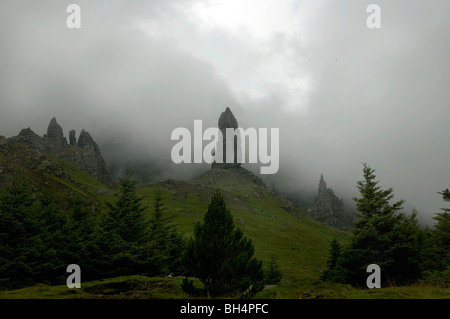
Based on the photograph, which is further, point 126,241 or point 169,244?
point 169,244

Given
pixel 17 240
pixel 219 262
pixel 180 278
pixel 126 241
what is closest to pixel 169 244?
pixel 126 241

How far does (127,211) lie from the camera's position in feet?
104

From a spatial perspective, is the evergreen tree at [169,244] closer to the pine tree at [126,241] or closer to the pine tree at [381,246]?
the pine tree at [126,241]

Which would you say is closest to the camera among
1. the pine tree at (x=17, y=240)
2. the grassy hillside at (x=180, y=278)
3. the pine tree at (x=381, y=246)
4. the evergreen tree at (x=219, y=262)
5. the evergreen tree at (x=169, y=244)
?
the grassy hillside at (x=180, y=278)

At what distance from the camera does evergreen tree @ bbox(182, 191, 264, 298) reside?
15.1 m

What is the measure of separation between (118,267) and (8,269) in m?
10.3

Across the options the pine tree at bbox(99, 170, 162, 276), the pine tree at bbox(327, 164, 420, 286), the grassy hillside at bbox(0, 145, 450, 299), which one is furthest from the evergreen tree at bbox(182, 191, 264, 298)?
the pine tree at bbox(327, 164, 420, 286)

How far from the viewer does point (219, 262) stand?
51.9ft

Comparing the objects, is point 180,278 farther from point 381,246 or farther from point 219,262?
point 381,246

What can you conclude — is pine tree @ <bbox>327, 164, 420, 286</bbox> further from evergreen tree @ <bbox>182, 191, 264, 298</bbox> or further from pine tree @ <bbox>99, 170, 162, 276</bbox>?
pine tree @ <bbox>99, 170, 162, 276</bbox>

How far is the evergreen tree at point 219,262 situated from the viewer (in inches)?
593

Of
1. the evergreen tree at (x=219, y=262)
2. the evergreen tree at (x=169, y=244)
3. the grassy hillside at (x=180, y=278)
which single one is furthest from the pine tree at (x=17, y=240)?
the evergreen tree at (x=219, y=262)

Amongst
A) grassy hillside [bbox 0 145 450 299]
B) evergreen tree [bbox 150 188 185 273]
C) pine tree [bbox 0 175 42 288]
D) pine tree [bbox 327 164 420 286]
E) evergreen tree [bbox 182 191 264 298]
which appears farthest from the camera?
evergreen tree [bbox 150 188 185 273]

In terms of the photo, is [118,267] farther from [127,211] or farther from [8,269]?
[8,269]
